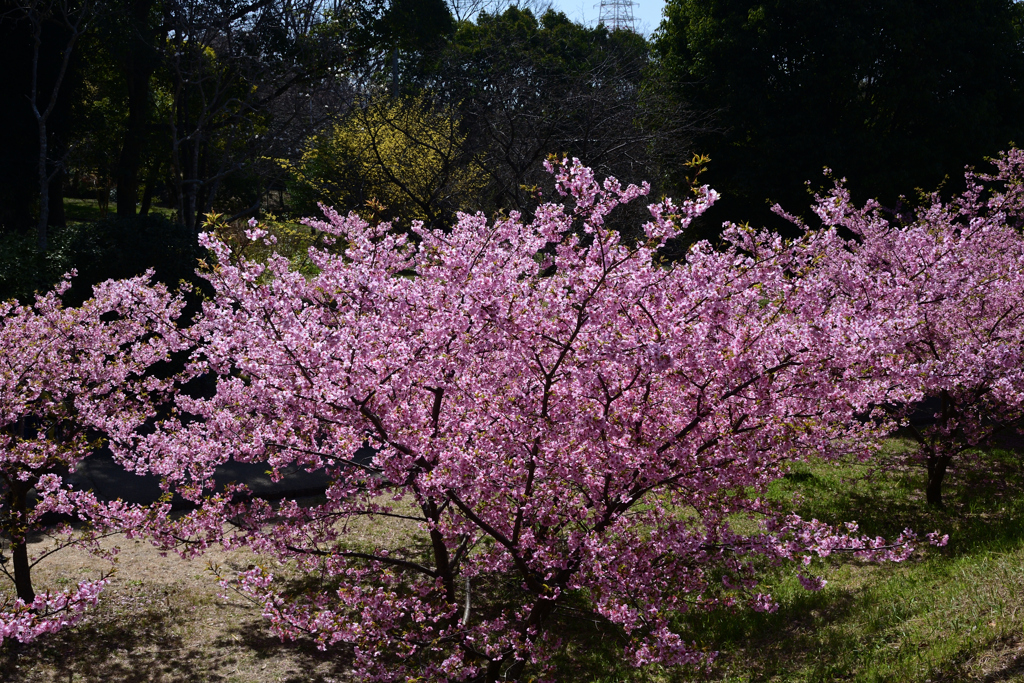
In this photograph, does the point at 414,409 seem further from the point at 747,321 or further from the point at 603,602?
the point at 747,321

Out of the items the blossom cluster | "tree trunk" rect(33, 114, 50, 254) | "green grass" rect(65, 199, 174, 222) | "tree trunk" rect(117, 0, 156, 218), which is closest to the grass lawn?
the blossom cluster

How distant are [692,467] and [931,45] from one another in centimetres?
2209

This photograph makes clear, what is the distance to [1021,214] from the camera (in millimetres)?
13141

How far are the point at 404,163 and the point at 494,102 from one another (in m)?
3.98

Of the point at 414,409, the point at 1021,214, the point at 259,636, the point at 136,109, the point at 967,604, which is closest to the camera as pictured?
the point at 414,409

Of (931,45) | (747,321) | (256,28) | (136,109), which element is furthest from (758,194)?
(747,321)

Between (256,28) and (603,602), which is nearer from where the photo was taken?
(603,602)

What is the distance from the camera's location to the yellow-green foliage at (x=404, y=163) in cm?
1658

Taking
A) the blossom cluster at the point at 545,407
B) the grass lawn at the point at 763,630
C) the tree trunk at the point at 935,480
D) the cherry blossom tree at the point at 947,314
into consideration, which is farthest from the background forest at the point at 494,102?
the blossom cluster at the point at 545,407

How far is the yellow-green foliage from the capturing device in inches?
653

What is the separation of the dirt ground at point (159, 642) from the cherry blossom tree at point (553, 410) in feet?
4.88

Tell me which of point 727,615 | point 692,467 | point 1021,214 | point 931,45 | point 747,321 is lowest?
point 727,615

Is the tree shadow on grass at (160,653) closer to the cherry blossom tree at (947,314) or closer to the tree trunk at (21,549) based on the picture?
the tree trunk at (21,549)

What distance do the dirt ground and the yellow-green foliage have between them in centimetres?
896
